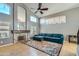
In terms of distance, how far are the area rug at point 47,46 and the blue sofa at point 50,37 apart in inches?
3.7

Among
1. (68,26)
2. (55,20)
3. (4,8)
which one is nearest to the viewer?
(4,8)

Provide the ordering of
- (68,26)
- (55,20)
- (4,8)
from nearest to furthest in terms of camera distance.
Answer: (4,8), (68,26), (55,20)

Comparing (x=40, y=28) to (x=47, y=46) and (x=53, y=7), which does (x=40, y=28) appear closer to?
(x=47, y=46)

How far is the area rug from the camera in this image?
2.52 m

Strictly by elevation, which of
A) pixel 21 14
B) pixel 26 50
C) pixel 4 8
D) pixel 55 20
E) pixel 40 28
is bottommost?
pixel 26 50

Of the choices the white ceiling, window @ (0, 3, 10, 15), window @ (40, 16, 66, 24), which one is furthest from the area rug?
window @ (0, 3, 10, 15)

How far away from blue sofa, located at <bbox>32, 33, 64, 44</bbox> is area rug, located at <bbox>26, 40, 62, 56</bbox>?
3.7 inches

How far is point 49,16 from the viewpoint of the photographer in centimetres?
276

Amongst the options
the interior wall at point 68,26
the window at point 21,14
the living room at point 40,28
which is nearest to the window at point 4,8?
the living room at point 40,28

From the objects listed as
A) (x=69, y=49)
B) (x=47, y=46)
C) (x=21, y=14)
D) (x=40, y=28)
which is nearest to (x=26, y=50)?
(x=47, y=46)

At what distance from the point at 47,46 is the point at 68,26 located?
0.76 metres

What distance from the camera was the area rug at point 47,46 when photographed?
252 centimetres

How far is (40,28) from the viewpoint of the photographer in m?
2.80

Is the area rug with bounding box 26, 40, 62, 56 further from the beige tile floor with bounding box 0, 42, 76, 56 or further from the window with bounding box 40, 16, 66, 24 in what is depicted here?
the window with bounding box 40, 16, 66, 24
